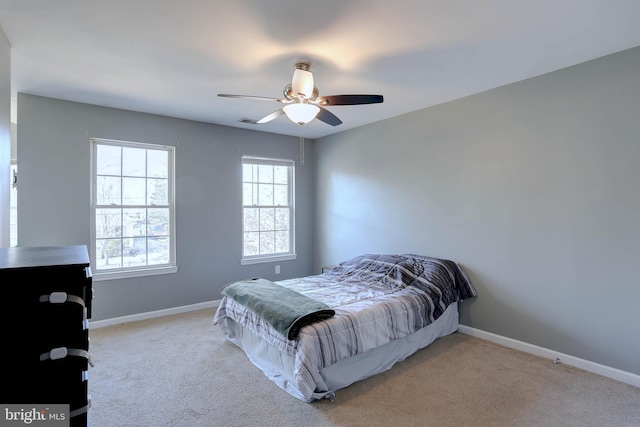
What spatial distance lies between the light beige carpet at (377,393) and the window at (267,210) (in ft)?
6.71

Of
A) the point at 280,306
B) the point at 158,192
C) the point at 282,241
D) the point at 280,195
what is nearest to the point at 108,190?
the point at 158,192

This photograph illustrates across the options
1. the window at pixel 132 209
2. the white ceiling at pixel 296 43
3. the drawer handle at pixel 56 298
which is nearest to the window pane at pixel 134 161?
the window at pixel 132 209

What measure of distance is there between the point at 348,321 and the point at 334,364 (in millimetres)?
320

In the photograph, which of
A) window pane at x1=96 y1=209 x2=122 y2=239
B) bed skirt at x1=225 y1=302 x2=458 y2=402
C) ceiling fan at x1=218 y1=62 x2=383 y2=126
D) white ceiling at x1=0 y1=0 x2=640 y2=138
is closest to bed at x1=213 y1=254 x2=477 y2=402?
bed skirt at x1=225 y1=302 x2=458 y2=402

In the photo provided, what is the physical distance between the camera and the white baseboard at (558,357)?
2.54 m

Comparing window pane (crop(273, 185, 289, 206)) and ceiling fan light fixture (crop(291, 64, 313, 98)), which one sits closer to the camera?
ceiling fan light fixture (crop(291, 64, 313, 98))

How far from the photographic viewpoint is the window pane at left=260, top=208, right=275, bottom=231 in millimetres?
5133

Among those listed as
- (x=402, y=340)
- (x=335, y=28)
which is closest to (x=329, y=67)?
(x=335, y=28)

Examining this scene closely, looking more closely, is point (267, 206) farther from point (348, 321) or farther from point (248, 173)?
point (348, 321)

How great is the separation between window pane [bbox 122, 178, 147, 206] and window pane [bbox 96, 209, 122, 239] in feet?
0.57

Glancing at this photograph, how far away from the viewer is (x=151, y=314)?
4066mm

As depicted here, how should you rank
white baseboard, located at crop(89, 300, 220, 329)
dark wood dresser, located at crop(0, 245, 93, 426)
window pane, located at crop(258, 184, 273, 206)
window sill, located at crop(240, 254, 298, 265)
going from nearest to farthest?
dark wood dresser, located at crop(0, 245, 93, 426), white baseboard, located at crop(89, 300, 220, 329), window sill, located at crop(240, 254, 298, 265), window pane, located at crop(258, 184, 273, 206)

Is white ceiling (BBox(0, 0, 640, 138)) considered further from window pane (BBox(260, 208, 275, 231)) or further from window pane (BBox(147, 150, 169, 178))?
window pane (BBox(260, 208, 275, 231))

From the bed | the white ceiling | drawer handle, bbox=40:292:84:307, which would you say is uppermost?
the white ceiling
